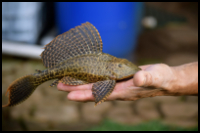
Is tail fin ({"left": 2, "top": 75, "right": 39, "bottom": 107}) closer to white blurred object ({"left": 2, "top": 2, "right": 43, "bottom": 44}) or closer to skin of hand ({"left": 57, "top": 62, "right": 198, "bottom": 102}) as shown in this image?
skin of hand ({"left": 57, "top": 62, "right": 198, "bottom": 102})

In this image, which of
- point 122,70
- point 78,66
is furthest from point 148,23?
point 78,66

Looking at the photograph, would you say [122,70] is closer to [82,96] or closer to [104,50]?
[82,96]

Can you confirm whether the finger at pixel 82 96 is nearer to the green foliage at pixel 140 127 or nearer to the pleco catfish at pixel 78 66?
the pleco catfish at pixel 78 66

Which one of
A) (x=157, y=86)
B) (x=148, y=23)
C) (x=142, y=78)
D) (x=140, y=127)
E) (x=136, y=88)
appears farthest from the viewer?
(x=148, y=23)

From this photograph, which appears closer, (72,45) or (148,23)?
(72,45)

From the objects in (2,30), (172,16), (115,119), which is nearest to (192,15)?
(172,16)

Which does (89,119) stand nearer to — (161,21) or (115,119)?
(115,119)

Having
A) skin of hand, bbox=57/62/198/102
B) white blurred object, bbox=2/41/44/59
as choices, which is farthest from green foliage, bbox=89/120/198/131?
white blurred object, bbox=2/41/44/59
